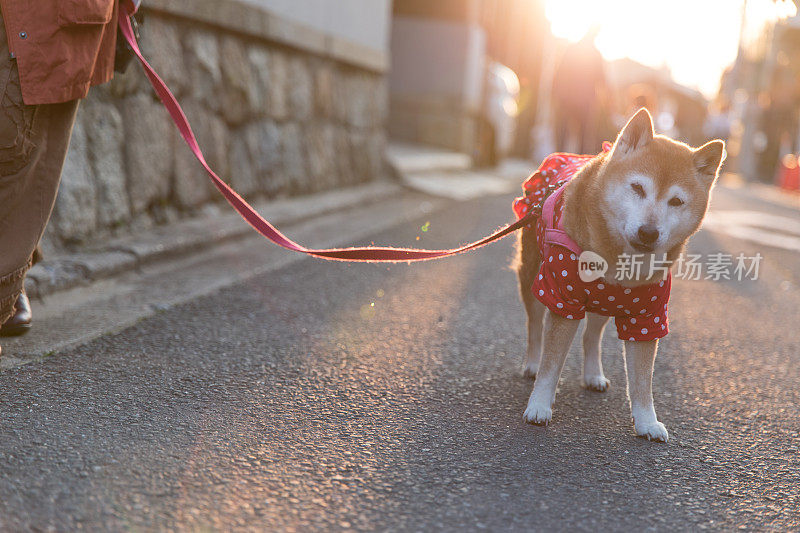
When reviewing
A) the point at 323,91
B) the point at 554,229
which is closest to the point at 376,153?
the point at 323,91

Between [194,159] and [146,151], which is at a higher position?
[146,151]

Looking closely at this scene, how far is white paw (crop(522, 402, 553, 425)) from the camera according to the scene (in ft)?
8.70

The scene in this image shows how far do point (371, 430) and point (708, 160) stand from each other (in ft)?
4.47

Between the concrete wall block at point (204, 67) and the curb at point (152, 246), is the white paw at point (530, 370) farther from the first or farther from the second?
the concrete wall block at point (204, 67)

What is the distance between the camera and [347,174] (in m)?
8.64

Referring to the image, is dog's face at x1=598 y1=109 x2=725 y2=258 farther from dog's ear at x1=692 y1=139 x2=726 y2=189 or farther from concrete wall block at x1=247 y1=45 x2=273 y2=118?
concrete wall block at x1=247 y1=45 x2=273 y2=118

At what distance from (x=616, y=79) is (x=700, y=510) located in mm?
24611

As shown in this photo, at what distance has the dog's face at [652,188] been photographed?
2.32 m

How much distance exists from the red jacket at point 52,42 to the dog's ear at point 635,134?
1.85 meters

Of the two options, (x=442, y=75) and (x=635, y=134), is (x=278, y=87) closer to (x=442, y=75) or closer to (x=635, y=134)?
(x=635, y=134)

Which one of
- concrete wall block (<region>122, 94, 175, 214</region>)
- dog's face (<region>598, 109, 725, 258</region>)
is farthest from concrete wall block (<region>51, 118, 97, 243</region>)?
dog's face (<region>598, 109, 725, 258</region>)

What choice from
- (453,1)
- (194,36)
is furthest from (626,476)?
(453,1)

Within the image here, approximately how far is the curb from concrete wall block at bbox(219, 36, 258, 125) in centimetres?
→ 79

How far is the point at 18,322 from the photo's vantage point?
307 cm
